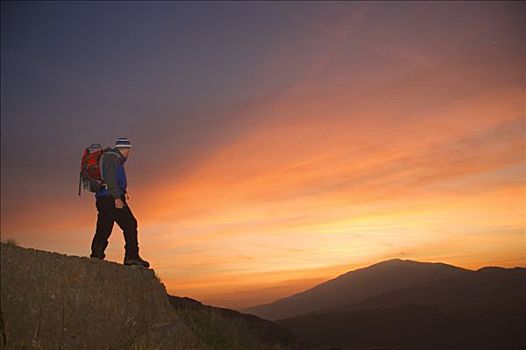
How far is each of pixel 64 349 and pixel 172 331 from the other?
1.95m

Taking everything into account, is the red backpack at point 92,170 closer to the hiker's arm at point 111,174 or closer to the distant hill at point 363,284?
the hiker's arm at point 111,174

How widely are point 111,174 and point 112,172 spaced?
0.04 meters

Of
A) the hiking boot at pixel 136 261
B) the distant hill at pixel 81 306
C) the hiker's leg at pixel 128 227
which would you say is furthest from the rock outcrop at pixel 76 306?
the hiker's leg at pixel 128 227

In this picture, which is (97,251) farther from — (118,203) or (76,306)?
(76,306)

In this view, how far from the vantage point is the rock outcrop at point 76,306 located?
579 cm

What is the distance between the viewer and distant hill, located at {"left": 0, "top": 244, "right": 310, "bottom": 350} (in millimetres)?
5789

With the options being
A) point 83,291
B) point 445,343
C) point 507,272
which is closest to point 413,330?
point 445,343

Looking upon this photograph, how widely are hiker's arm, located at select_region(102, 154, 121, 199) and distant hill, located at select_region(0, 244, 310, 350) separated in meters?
1.12

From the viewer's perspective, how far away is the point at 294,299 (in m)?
140

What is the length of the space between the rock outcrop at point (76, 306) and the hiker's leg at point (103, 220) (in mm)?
621

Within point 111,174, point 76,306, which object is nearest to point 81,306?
point 76,306

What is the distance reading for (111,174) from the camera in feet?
24.7

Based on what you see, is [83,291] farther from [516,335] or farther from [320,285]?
[320,285]

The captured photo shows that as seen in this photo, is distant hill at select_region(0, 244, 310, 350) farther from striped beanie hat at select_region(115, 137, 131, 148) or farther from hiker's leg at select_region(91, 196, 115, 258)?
striped beanie hat at select_region(115, 137, 131, 148)
